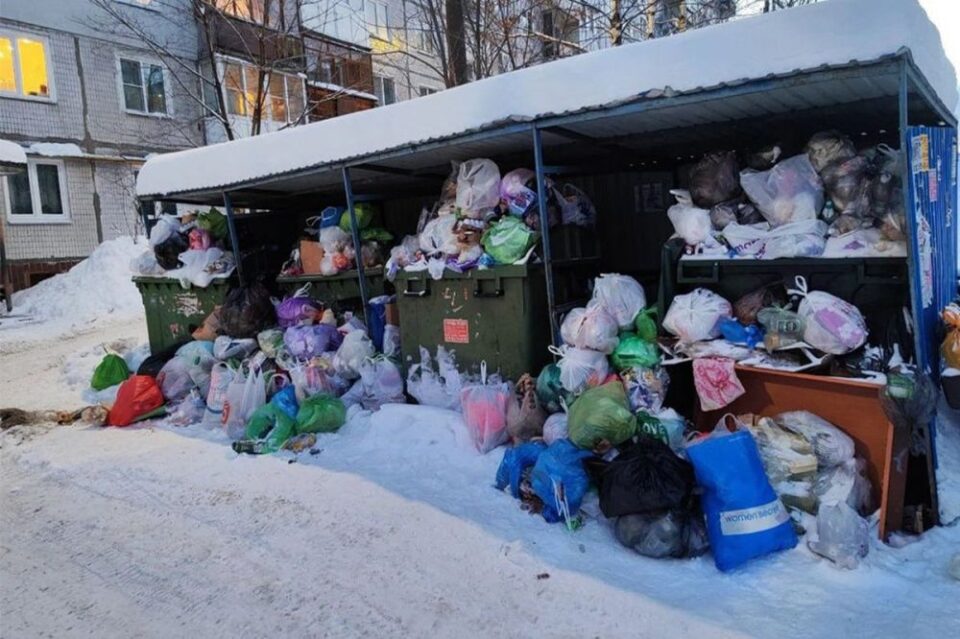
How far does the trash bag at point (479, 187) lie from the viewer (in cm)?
474

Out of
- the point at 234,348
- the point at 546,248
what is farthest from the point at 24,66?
the point at 546,248

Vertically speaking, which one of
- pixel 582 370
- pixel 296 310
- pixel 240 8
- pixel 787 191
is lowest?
pixel 582 370

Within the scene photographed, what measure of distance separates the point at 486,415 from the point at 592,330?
0.90 m

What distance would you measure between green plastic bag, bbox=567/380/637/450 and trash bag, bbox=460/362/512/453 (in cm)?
73

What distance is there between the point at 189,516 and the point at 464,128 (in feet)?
9.85

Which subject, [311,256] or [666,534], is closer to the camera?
[666,534]

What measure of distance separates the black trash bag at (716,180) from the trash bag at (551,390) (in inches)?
57.8

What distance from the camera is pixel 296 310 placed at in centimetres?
601

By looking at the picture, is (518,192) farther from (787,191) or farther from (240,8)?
(240,8)

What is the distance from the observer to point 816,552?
2844 millimetres

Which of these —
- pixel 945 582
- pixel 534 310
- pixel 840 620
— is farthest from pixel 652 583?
pixel 534 310

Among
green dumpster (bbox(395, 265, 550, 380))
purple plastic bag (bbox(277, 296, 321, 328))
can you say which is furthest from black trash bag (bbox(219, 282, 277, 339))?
green dumpster (bbox(395, 265, 550, 380))

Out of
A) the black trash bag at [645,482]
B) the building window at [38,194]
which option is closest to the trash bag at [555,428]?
the black trash bag at [645,482]

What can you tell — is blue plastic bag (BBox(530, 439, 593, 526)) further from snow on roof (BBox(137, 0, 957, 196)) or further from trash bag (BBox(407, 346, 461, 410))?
snow on roof (BBox(137, 0, 957, 196))
